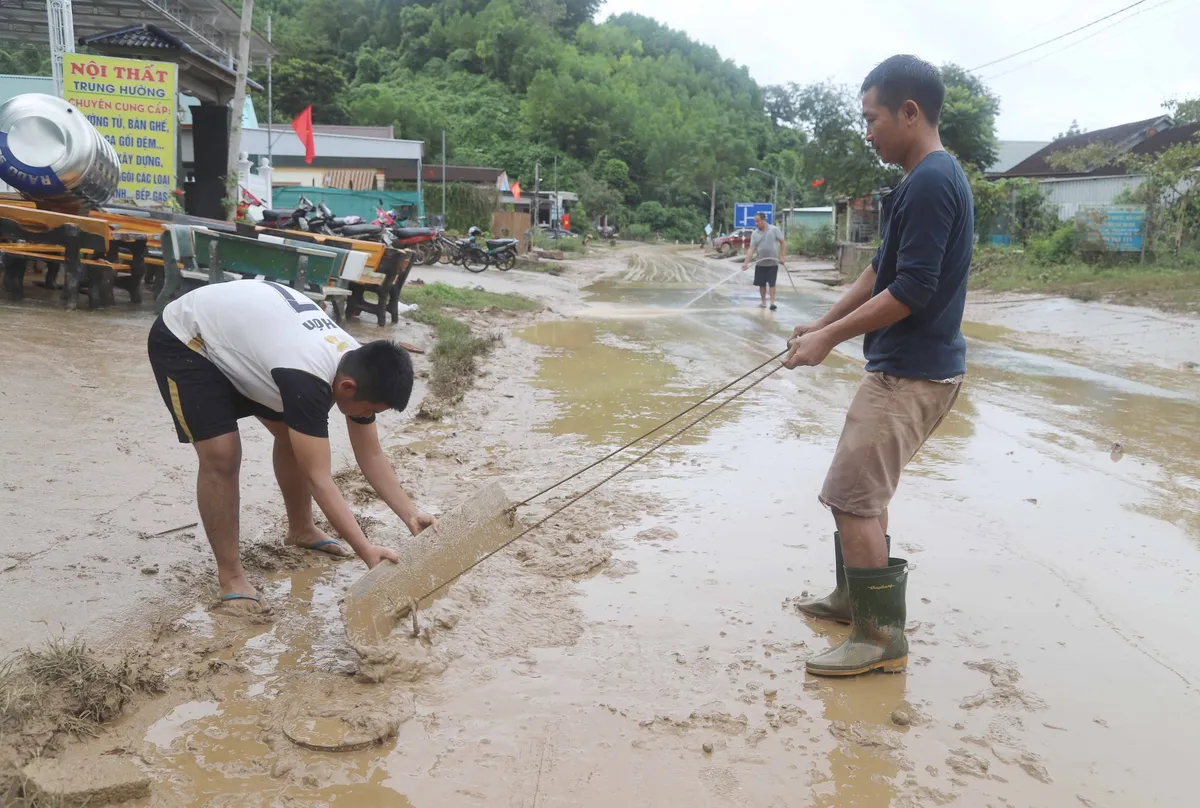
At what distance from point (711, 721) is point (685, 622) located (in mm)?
708

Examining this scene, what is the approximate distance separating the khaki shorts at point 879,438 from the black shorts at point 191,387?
2.14m

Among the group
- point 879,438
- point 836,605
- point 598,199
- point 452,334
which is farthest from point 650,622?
point 598,199

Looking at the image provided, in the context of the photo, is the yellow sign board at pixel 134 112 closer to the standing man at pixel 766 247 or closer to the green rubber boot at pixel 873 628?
the standing man at pixel 766 247

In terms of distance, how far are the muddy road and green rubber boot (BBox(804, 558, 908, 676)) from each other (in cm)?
6

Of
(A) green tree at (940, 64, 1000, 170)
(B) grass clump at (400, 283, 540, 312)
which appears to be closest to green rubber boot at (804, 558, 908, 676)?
(B) grass clump at (400, 283, 540, 312)

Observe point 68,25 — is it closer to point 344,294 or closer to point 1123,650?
point 344,294

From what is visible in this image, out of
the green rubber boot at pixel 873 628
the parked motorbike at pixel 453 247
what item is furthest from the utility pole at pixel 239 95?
the green rubber boot at pixel 873 628

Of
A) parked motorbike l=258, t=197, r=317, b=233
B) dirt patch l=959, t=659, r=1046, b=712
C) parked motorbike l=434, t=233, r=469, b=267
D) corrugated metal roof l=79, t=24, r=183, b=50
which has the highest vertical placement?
corrugated metal roof l=79, t=24, r=183, b=50

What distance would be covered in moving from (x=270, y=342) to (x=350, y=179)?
117 ft

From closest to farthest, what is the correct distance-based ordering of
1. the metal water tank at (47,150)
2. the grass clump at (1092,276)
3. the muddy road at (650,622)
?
the muddy road at (650,622)
the metal water tank at (47,150)
the grass clump at (1092,276)

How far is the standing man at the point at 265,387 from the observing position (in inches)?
115

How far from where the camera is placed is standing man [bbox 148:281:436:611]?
9.56 ft

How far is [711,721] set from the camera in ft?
9.15

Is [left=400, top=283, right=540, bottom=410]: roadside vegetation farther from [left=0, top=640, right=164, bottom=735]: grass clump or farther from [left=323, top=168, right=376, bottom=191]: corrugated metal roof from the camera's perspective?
[left=323, top=168, right=376, bottom=191]: corrugated metal roof
